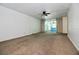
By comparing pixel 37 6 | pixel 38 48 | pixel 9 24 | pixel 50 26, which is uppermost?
pixel 37 6

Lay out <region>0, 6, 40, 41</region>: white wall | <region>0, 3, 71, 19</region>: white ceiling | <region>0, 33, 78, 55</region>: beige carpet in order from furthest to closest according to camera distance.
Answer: <region>0, 6, 40, 41</region>: white wall < <region>0, 3, 71, 19</region>: white ceiling < <region>0, 33, 78, 55</region>: beige carpet

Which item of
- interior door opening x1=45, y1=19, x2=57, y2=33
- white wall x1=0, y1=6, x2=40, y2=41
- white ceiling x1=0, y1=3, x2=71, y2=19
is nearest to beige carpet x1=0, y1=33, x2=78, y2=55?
white wall x1=0, y1=6, x2=40, y2=41

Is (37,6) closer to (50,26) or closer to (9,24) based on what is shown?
(9,24)

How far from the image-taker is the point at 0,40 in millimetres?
5340

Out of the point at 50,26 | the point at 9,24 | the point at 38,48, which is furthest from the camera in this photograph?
the point at 50,26

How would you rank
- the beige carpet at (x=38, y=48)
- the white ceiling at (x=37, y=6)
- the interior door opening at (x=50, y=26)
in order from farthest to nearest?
1. the interior door opening at (x=50, y=26)
2. the white ceiling at (x=37, y=6)
3. the beige carpet at (x=38, y=48)

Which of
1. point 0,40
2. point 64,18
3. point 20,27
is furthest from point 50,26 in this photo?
point 0,40

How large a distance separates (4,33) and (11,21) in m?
1.00

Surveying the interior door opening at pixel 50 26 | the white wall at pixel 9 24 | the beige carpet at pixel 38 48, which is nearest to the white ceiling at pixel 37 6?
the white wall at pixel 9 24

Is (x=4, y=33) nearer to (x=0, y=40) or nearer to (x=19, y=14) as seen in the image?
(x=0, y=40)

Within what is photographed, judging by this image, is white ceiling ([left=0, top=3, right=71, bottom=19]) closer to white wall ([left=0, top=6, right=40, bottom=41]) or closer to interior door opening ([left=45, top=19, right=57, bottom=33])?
white wall ([left=0, top=6, right=40, bottom=41])

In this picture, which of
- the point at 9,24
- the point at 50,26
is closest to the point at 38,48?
the point at 9,24

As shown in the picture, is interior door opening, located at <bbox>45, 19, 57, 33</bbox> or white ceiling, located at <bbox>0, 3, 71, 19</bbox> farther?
interior door opening, located at <bbox>45, 19, 57, 33</bbox>

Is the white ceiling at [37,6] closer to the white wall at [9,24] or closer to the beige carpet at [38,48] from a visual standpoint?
the white wall at [9,24]
